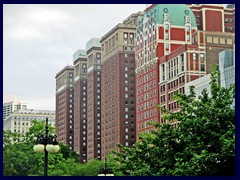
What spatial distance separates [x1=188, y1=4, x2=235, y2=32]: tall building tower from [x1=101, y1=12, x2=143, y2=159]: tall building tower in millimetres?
10687

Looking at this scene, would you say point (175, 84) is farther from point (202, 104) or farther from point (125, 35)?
point (202, 104)

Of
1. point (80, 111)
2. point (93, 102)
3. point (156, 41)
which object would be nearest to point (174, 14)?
point (156, 41)

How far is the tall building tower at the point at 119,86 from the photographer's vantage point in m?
70.6

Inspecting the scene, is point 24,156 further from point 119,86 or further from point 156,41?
point 119,86

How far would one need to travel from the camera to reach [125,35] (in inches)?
2862

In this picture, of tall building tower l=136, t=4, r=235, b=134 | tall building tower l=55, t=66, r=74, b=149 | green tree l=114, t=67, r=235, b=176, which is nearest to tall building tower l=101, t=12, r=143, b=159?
tall building tower l=55, t=66, r=74, b=149

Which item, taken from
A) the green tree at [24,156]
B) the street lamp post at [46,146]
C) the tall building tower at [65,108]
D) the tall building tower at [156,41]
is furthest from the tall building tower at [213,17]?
the street lamp post at [46,146]

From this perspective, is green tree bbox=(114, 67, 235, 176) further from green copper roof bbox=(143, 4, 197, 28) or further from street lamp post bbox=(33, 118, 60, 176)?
green copper roof bbox=(143, 4, 197, 28)

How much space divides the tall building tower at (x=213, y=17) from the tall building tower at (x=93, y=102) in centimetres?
1752

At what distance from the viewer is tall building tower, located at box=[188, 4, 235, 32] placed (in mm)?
62469

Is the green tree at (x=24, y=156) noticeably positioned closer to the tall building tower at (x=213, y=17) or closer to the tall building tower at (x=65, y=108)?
the tall building tower at (x=213, y=17)

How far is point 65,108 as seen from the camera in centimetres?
8262

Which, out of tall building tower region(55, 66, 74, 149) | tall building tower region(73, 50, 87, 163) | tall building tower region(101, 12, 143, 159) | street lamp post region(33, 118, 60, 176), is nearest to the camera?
street lamp post region(33, 118, 60, 176)
